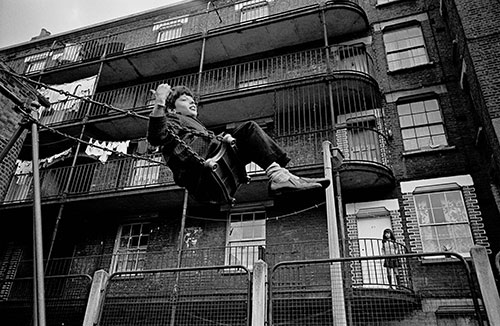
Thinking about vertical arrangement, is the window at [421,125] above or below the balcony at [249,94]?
below

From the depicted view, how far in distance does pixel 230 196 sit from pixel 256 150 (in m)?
0.58

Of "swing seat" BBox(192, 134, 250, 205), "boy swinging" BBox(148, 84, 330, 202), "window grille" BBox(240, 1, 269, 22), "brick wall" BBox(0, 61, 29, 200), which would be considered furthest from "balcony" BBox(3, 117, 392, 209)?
"window grille" BBox(240, 1, 269, 22)

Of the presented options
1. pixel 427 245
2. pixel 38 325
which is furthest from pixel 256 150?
pixel 427 245

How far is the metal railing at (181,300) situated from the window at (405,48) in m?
8.25

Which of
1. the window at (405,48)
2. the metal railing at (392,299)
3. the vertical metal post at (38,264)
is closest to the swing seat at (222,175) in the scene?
the vertical metal post at (38,264)

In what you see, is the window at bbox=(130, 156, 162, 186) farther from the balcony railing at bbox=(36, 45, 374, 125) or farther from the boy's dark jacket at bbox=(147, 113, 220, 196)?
the boy's dark jacket at bbox=(147, 113, 220, 196)

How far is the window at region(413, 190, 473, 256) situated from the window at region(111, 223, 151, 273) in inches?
317

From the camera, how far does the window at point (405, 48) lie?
12188 millimetres

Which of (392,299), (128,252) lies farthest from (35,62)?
(392,299)

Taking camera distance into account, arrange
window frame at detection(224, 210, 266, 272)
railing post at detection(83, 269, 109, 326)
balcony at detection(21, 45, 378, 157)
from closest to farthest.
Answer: railing post at detection(83, 269, 109, 326) → window frame at detection(224, 210, 266, 272) → balcony at detection(21, 45, 378, 157)

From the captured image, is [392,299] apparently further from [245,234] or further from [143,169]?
[143,169]

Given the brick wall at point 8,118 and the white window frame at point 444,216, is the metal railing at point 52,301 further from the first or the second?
the white window frame at point 444,216

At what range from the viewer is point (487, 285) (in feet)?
14.9

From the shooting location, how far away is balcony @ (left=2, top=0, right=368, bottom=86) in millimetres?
12789
